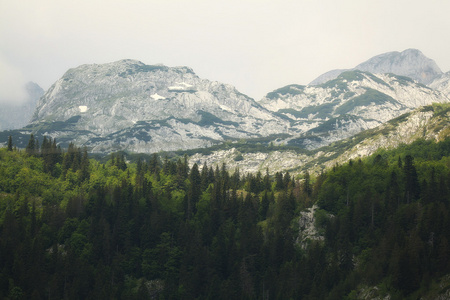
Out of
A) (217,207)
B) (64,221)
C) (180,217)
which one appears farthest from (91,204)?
(217,207)

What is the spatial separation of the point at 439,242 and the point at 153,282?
8294cm

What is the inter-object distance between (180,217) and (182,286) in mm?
34627

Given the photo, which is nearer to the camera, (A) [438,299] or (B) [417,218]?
(A) [438,299]

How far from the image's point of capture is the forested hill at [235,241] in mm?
132000

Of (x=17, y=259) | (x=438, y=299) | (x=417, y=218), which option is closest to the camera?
(x=438, y=299)

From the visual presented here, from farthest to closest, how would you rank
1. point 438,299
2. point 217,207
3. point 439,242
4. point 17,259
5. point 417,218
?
point 217,207 → point 17,259 → point 417,218 → point 439,242 → point 438,299

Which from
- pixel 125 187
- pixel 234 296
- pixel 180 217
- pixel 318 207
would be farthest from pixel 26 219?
pixel 318 207

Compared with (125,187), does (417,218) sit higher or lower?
lower

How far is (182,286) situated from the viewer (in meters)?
157

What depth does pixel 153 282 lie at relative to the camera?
16262 centimetres

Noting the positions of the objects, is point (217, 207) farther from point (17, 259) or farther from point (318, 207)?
point (17, 259)

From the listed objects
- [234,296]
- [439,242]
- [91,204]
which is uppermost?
[91,204]

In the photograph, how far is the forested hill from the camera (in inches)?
5197

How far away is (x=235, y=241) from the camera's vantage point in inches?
6713
